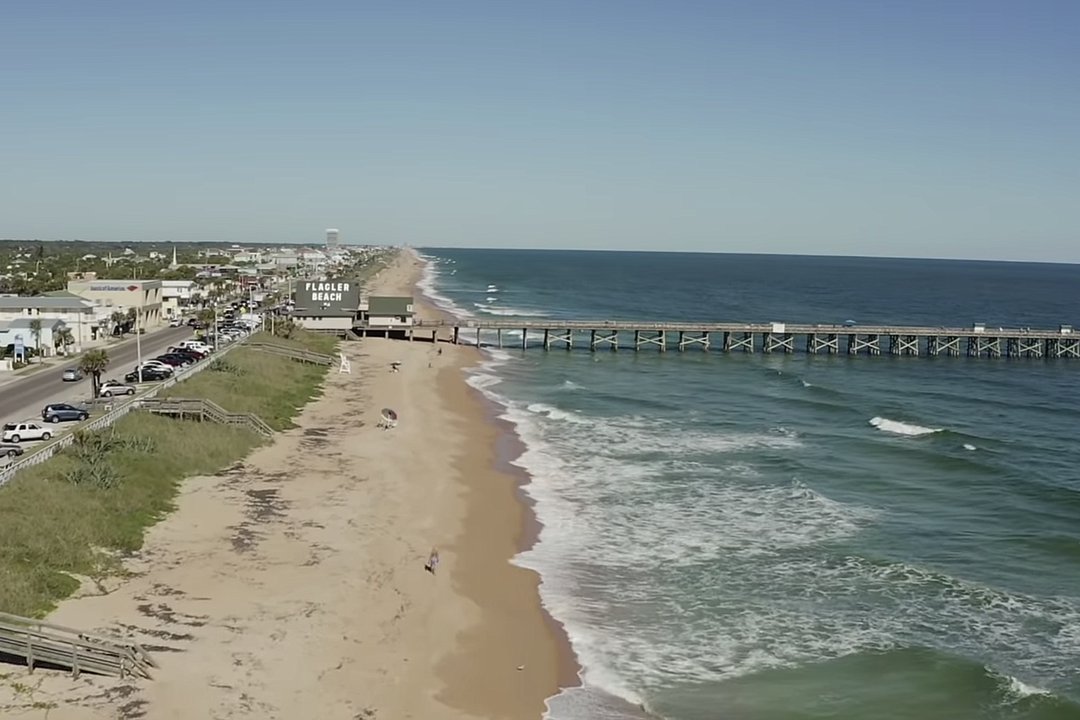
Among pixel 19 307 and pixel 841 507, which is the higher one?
pixel 19 307

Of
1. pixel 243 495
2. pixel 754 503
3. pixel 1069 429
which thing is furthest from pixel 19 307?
pixel 1069 429

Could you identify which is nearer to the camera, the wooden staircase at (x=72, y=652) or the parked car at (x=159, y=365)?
the wooden staircase at (x=72, y=652)

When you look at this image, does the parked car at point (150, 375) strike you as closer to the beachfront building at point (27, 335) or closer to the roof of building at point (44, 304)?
the beachfront building at point (27, 335)

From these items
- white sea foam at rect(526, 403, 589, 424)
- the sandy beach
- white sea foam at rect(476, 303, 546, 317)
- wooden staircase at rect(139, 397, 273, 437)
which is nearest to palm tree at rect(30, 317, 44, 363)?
wooden staircase at rect(139, 397, 273, 437)

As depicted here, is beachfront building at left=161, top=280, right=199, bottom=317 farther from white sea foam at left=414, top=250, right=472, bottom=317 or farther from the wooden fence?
the wooden fence

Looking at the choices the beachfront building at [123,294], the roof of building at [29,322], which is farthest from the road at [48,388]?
the beachfront building at [123,294]

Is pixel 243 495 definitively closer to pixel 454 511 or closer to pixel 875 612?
pixel 454 511
